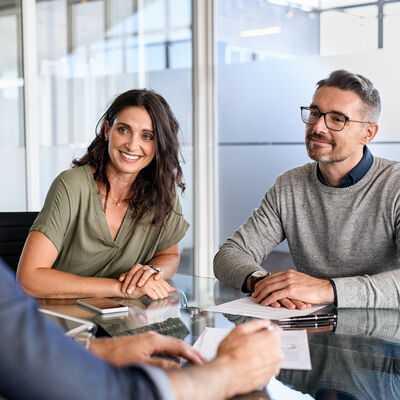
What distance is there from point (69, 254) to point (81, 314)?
0.67 m

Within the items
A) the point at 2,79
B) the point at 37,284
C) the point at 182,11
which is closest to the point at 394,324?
the point at 37,284

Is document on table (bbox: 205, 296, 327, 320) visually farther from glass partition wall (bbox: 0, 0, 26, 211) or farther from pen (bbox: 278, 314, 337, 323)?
glass partition wall (bbox: 0, 0, 26, 211)

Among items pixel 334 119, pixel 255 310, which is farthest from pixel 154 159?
pixel 255 310

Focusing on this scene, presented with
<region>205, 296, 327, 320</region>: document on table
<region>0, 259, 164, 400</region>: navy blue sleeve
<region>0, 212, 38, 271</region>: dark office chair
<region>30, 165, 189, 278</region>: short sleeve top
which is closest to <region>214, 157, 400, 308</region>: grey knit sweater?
<region>205, 296, 327, 320</region>: document on table

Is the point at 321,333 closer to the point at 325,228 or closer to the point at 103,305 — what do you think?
the point at 103,305

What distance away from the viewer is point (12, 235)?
268 cm

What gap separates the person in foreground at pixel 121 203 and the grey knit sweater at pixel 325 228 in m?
0.31

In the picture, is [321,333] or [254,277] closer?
[321,333]

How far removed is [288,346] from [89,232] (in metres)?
1.16

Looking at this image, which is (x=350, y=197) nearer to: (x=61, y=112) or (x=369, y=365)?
(x=369, y=365)

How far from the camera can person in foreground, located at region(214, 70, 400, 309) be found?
239cm

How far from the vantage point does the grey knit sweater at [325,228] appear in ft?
7.80

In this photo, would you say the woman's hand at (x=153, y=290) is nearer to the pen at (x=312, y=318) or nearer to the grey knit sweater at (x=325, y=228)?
the grey knit sweater at (x=325, y=228)

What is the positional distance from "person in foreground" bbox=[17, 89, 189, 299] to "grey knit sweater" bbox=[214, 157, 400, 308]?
31cm
